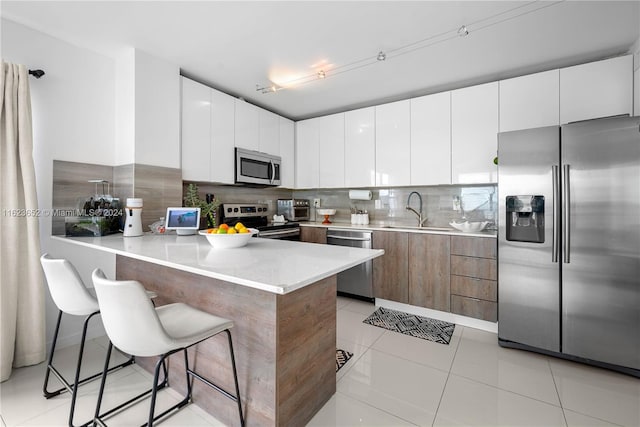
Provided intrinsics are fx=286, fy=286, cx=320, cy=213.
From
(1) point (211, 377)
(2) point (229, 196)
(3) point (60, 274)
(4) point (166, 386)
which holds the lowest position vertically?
(4) point (166, 386)

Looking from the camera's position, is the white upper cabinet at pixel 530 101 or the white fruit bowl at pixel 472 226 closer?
the white upper cabinet at pixel 530 101

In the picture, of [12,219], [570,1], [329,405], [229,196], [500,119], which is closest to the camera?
[329,405]

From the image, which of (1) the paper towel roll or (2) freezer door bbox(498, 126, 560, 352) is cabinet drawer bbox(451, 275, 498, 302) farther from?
(1) the paper towel roll

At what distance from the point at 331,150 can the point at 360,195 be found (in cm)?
75

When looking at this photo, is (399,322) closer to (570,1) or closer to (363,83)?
(363,83)

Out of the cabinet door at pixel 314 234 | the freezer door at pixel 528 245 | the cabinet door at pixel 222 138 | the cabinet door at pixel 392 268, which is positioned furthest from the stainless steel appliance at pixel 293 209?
the freezer door at pixel 528 245

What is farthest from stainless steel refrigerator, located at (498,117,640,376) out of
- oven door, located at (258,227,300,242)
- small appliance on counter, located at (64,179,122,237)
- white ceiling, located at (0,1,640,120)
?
small appliance on counter, located at (64,179,122,237)

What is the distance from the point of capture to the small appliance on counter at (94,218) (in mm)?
2160

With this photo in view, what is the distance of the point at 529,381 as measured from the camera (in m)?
1.94

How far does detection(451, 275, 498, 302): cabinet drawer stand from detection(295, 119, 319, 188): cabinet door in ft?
7.16

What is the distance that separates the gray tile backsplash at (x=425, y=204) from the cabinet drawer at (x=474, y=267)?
2.38 feet

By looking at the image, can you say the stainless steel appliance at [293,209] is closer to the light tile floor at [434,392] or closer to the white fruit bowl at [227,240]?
the light tile floor at [434,392]

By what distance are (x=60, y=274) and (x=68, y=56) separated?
1980 millimetres

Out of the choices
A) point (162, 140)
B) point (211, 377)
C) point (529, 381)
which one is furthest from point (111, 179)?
point (529, 381)
